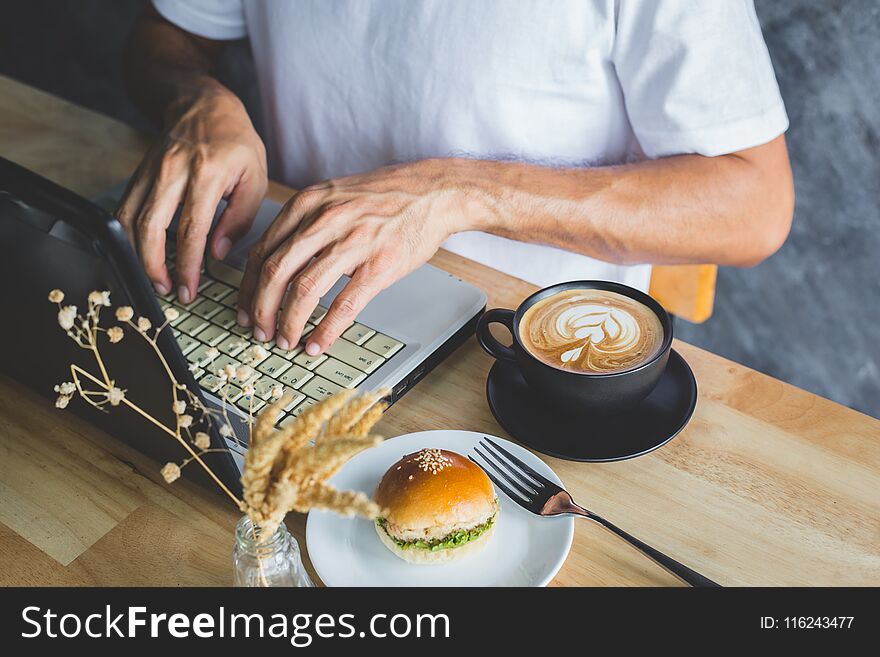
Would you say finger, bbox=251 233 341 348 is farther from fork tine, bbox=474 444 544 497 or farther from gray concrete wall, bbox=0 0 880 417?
gray concrete wall, bbox=0 0 880 417

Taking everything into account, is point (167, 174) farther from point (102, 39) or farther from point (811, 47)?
point (102, 39)

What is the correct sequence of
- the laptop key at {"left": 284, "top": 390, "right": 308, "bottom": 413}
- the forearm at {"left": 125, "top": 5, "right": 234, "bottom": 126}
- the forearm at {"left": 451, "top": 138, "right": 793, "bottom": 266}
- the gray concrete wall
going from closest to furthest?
the laptop key at {"left": 284, "top": 390, "right": 308, "bottom": 413}, the forearm at {"left": 451, "top": 138, "right": 793, "bottom": 266}, the forearm at {"left": 125, "top": 5, "right": 234, "bottom": 126}, the gray concrete wall

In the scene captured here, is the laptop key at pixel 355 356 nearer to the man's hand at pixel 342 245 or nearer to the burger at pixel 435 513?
the man's hand at pixel 342 245

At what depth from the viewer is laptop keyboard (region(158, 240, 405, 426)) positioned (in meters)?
0.80

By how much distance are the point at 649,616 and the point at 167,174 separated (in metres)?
0.74

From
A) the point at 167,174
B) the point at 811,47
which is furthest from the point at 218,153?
the point at 811,47

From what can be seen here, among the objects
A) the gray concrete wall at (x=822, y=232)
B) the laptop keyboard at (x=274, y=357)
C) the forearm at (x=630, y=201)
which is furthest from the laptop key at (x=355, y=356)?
the gray concrete wall at (x=822, y=232)

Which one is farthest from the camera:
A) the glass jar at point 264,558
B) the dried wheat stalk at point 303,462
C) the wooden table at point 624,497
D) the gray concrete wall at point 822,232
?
the gray concrete wall at point 822,232

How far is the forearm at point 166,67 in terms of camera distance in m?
1.24

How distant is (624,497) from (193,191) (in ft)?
2.02

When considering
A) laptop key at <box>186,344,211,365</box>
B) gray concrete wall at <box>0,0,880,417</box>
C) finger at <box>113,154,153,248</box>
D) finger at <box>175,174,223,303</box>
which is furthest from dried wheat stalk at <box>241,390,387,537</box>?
gray concrete wall at <box>0,0,880,417</box>

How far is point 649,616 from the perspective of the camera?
647mm

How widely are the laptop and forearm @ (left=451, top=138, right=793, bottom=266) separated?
0.11 metres

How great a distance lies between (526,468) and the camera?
2.36 ft
